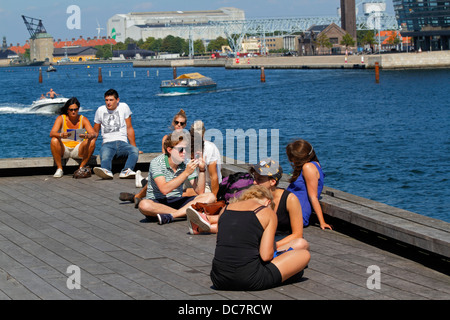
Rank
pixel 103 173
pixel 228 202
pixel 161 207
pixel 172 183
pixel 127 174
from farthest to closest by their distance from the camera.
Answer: pixel 127 174 → pixel 103 173 → pixel 161 207 → pixel 172 183 → pixel 228 202

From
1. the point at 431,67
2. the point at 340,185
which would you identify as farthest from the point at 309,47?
the point at 340,185

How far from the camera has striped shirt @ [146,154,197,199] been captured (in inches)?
330

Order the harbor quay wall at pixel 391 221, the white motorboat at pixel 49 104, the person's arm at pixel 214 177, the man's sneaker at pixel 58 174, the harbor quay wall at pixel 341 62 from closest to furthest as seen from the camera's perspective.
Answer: the harbor quay wall at pixel 391 221
the person's arm at pixel 214 177
the man's sneaker at pixel 58 174
the white motorboat at pixel 49 104
the harbor quay wall at pixel 341 62

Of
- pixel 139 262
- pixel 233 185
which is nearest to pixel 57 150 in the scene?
pixel 233 185

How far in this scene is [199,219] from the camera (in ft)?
25.4

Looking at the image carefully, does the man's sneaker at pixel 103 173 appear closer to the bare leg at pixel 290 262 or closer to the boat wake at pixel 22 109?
the bare leg at pixel 290 262

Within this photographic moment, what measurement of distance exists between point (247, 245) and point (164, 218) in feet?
9.57

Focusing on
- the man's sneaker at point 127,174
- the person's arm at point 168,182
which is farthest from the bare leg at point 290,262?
the man's sneaker at point 127,174

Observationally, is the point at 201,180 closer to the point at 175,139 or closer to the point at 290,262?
the point at 175,139

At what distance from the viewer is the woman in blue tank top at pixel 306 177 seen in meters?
7.70

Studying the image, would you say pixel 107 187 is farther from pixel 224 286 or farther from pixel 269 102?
pixel 269 102

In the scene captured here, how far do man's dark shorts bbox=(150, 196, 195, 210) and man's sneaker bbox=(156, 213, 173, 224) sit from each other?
8.5 inches

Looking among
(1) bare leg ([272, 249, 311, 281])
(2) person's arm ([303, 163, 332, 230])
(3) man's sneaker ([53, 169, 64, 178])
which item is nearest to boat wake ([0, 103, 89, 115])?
(3) man's sneaker ([53, 169, 64, 178])

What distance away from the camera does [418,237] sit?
6516mm
